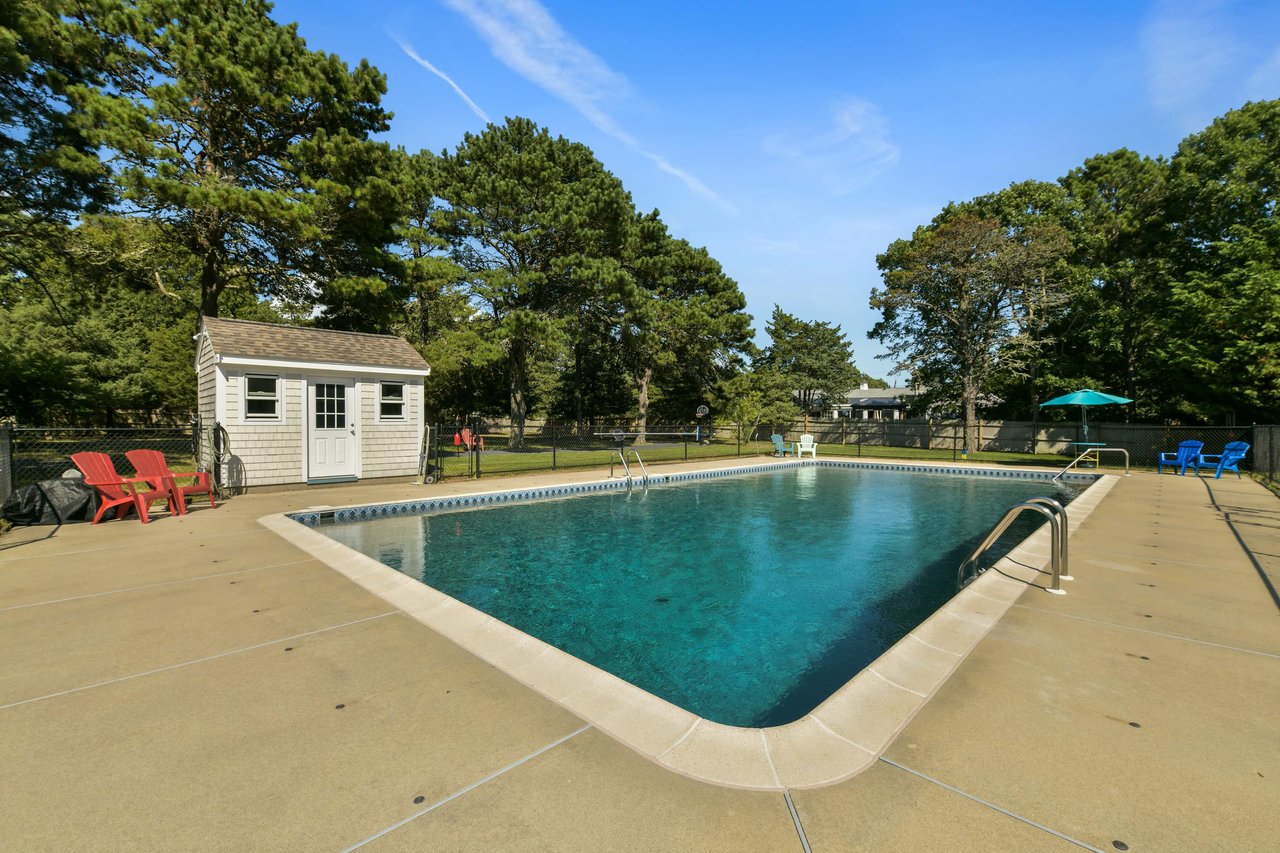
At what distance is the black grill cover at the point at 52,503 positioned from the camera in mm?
6535

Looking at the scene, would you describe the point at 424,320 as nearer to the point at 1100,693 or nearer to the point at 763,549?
the point at 763,549

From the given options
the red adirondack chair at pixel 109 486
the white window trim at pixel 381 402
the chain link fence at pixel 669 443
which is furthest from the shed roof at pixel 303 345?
the red adirondack chair at pixel 109 486

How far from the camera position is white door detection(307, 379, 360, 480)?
1065cm

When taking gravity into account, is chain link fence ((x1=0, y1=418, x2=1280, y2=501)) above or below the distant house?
below

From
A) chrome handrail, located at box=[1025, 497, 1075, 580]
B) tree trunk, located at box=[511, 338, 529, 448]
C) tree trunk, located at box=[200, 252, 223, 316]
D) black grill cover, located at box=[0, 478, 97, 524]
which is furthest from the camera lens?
tree trunk, located at box=[511, 338, 529, 448]

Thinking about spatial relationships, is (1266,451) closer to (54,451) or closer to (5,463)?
(5,463)

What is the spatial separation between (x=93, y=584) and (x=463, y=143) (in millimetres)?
21902

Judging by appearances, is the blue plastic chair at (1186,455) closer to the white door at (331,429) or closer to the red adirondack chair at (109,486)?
the white door at (331,429)

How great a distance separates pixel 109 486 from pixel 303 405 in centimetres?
380

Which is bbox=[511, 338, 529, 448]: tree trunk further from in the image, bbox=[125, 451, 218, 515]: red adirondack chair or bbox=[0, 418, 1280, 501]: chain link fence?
bbox=[125, 451, 218, 515]: red adirondack chair

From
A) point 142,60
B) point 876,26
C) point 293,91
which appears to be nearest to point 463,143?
point 293,91

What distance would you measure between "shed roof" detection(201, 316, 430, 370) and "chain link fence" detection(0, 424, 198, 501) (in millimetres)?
1733

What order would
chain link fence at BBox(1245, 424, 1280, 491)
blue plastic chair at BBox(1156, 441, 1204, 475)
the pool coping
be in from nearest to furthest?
1. the pool coping
2. chain link fence at BBox(1245, 424, 1280, 491)
3. blue plastic chair at BBox(1156, 441, 1204, 475)

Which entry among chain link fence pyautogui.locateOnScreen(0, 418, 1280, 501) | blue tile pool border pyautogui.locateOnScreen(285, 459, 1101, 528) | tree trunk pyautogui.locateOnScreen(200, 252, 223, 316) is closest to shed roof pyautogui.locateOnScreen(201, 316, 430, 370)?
chain link fence pyautogui.locateOnScreen(0, 418, 1280, 501)
